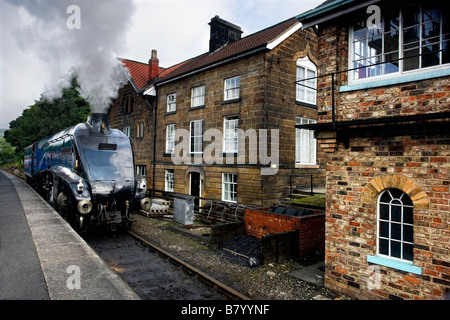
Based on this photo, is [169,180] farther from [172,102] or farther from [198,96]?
[198,96]

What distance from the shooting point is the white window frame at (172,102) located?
655 inches

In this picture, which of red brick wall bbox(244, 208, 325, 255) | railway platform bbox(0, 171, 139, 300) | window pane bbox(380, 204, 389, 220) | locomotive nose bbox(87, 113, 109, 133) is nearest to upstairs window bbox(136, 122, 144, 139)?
locomotive nose bbox(87, 113, 109, 133)

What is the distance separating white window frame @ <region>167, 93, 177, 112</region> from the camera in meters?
16.6

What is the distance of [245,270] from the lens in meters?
6.89

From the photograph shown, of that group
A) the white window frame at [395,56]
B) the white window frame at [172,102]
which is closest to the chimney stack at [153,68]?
the white window frame at [172,102]

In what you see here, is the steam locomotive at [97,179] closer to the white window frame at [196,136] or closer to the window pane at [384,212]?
the white window frame at [196,136]

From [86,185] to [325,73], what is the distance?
7.33 m

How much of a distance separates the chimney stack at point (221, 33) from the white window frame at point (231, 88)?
4.64m

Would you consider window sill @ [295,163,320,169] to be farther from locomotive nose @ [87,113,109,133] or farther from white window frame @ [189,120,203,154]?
locomotive nose @ [87,113,109,133]

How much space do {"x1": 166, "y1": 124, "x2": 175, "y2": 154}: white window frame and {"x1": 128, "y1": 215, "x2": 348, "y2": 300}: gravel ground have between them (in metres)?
7.21

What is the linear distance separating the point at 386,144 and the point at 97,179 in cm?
786

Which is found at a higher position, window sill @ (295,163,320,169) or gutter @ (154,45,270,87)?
gutter @ (154,45,270,87)

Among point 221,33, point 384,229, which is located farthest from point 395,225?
point 221,33

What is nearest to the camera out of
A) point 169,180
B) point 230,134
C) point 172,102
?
point 230,134
